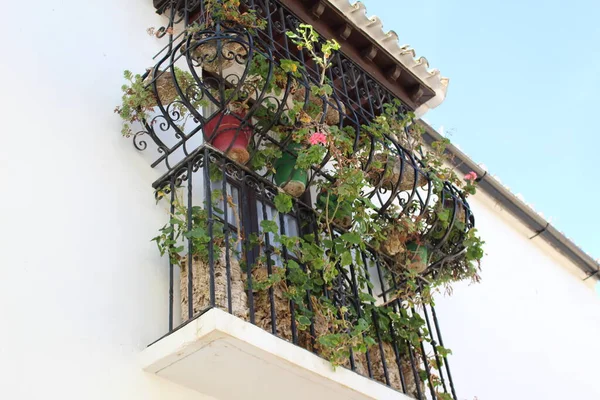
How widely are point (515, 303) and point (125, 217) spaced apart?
428 cm

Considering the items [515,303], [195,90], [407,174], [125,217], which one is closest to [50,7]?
[195,90]

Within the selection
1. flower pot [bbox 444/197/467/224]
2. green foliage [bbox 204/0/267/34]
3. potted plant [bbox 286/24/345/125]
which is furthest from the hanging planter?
green foliage [bbox 204/0/267/34]

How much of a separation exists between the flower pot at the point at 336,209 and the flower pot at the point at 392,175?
30 cm

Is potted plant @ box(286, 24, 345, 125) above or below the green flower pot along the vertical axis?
above

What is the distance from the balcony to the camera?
374cm

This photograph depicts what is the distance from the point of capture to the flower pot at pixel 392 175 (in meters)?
5.16

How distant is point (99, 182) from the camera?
162 inches

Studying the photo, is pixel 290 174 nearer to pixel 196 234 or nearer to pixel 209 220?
pixel 209 220

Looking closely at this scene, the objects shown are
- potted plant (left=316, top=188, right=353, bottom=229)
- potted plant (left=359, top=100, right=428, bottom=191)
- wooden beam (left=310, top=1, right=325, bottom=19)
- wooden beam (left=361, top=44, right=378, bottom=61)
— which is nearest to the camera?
potted plant (left=316, top=188, right=353, bottom=229)

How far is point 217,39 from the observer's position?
4.30 metres

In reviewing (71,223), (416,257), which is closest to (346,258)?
(416,257)

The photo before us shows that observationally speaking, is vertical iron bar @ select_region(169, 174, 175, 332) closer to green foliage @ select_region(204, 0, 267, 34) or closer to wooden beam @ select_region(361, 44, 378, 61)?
green foliage @ select_region(204, 0, 267, 34)

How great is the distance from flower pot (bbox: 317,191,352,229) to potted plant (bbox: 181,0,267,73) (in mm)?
942

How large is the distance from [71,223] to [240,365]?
1015mm
